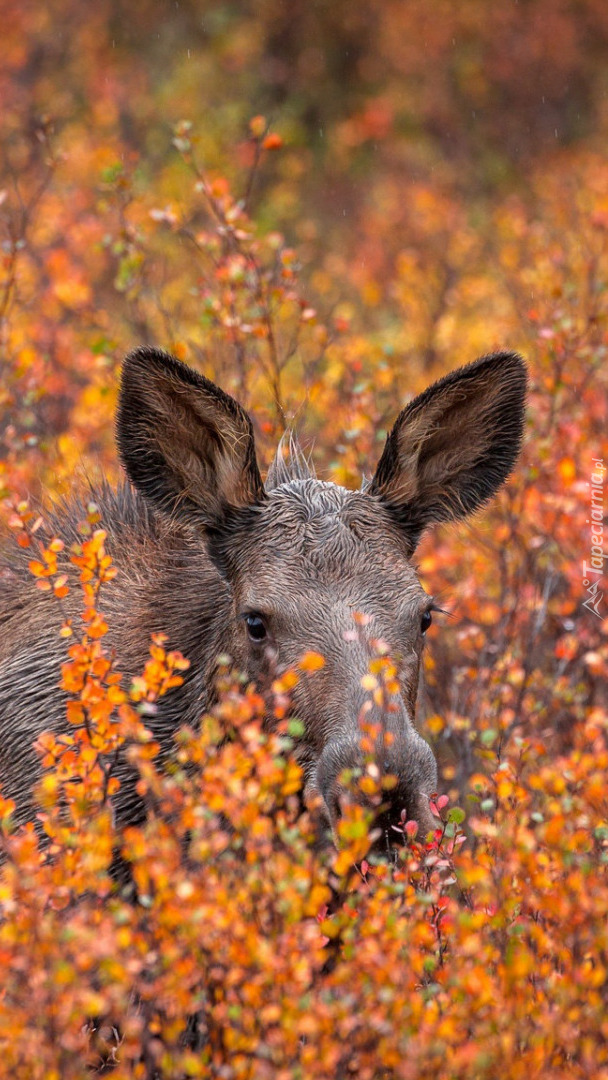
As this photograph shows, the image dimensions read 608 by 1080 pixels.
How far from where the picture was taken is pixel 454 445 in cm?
710

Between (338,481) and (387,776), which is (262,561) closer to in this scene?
(387,776)

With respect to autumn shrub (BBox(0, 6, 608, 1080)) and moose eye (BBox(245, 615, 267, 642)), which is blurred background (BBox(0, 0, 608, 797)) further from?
moose eye (BBox(245, 615, 267, 642))

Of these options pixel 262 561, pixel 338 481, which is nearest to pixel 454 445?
pixel 262 561

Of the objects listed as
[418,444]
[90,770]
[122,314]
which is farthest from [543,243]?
[90,770]

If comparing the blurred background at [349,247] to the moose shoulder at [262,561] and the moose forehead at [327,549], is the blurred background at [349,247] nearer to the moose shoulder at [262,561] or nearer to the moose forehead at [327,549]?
the moose shoulder at [262,561]

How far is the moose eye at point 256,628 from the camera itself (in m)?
6.07

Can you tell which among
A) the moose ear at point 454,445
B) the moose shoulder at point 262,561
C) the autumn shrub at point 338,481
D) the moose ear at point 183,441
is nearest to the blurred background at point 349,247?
the autumn shrub at point 338,481

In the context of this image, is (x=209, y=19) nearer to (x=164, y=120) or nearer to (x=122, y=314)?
(x=164, y=120)

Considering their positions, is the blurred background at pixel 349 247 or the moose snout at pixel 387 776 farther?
the blurred background at pixel 349 247

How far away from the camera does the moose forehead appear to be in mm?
6035

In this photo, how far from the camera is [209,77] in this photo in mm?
21156

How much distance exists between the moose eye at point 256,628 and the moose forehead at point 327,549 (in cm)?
9

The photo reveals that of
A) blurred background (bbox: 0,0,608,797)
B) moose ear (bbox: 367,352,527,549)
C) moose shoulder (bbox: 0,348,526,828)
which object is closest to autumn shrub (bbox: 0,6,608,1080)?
blurred background (bbox: 0,0,608,797)

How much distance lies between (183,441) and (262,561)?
0.84 metres
